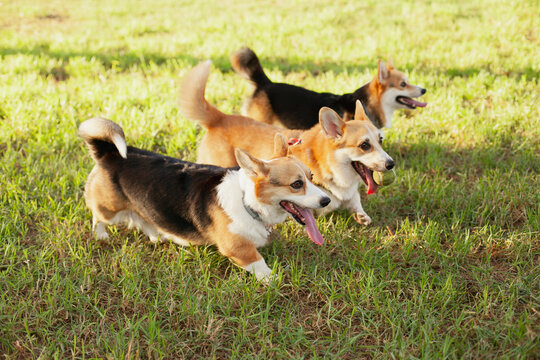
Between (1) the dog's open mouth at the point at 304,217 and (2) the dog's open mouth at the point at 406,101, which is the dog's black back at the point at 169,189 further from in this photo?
(2) the dog's open mouth at the point at 406,101

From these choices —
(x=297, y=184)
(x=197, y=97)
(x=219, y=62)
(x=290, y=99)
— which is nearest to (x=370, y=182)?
(x=297, y=184)

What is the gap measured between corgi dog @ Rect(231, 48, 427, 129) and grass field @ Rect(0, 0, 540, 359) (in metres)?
0.46

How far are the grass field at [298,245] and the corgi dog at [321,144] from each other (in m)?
0.37

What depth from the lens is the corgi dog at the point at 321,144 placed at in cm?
340

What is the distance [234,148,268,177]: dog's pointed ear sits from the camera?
2.76 metres

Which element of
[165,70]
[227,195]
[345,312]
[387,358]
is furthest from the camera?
[165,70]

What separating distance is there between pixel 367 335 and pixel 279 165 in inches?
48.9

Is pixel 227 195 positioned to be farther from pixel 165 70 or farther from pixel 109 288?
pixel 165 70

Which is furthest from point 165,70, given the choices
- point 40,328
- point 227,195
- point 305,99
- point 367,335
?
point 367,335

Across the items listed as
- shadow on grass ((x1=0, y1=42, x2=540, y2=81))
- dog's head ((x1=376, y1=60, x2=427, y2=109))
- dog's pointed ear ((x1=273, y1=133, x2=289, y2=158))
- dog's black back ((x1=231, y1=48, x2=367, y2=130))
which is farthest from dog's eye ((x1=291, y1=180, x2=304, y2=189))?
shadow on grass ((x1=0, y1=42, x2=540, y2=81))

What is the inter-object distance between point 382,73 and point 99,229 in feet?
10.9

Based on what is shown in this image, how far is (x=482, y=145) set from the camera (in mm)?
4766

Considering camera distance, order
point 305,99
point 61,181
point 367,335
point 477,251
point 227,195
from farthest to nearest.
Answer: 1. point 305,99
2. point 61,181
3. point 477,251
4. point 227,195
5. point 367,335

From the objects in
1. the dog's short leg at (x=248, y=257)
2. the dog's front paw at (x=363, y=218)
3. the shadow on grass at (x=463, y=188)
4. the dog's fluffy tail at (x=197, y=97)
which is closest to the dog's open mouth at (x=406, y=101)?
the shadow on grass at (x=463, y=188)
